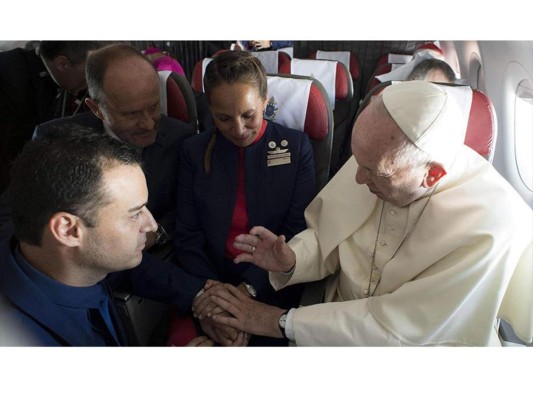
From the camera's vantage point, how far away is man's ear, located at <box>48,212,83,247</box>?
2.69 ft

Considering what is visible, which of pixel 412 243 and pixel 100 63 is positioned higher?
pixel 100 63

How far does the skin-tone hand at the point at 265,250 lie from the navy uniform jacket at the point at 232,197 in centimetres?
12

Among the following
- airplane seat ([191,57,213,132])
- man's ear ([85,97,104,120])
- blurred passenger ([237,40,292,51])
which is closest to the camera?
man's ear ([85,97,104,120])

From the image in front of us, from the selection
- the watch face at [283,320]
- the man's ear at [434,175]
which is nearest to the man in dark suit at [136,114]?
the watch face at [283,320]

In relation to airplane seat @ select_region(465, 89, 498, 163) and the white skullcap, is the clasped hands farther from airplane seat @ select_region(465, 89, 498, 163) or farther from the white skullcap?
airplane seat @ select_region(465, 89, 498, 163)

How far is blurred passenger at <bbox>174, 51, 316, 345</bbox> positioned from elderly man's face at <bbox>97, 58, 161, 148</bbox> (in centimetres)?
19

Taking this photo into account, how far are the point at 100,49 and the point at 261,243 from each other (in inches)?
37.0

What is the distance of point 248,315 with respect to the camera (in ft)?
4.19

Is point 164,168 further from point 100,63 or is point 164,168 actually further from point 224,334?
point 224,334

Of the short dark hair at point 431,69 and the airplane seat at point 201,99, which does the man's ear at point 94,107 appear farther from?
the short dark hair at point 431,69

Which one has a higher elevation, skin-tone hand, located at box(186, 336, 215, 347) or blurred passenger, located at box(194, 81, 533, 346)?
blurred passenger, located at box(194, 81, 533, 346)

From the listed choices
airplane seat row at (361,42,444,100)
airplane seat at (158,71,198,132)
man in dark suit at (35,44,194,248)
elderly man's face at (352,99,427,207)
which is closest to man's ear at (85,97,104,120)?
man in dark suit at (35,44,194,248)

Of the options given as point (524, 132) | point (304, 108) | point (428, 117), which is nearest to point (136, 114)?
point (304, 108)

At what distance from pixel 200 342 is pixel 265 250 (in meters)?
0.39
